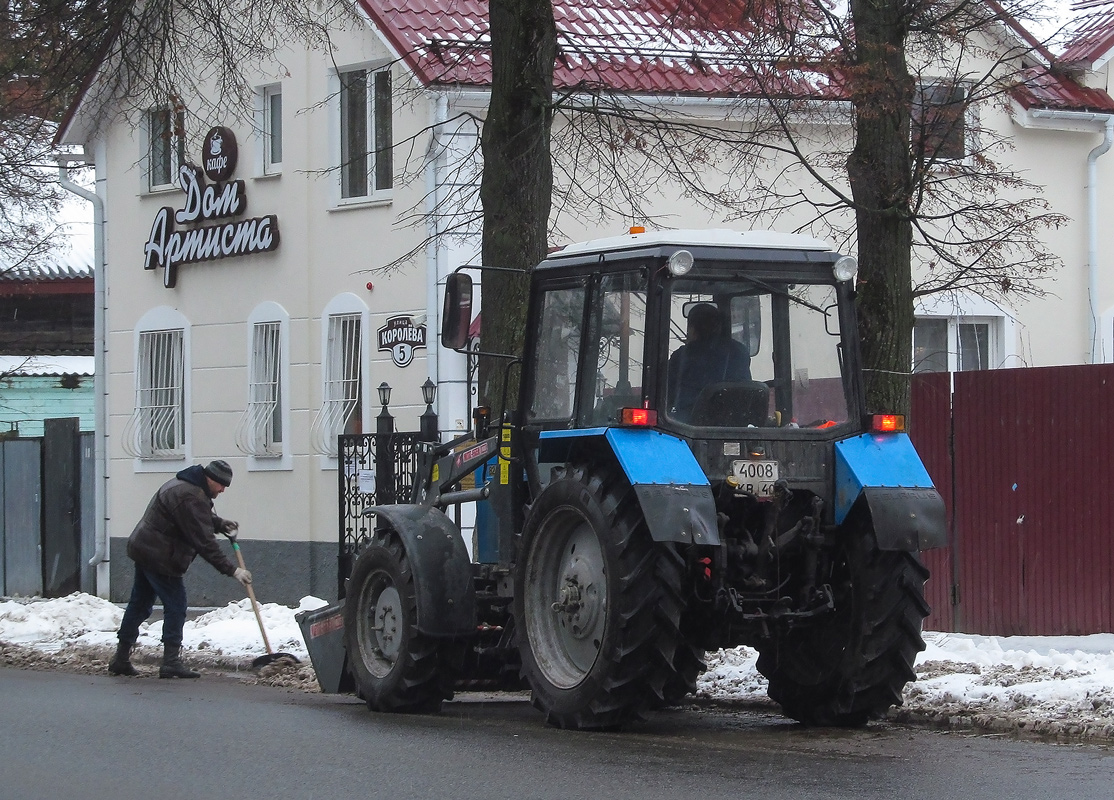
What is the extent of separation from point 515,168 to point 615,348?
423 centimetres

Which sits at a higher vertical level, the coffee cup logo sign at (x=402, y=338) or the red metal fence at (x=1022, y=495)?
the coffee cup logo sign at (x=402, y=338)

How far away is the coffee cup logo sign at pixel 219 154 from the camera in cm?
2094

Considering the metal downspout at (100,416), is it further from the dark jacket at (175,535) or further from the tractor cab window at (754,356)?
the tractor cab window at (754,356)

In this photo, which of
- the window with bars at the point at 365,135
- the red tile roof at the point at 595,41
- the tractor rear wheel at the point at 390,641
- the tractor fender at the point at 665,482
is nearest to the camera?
the tractor fender at the point at 665,482

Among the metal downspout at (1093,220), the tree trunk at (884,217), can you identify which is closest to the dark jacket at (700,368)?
the tree trunk at (884,217)

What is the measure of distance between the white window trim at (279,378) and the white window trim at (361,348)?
50 centimetres

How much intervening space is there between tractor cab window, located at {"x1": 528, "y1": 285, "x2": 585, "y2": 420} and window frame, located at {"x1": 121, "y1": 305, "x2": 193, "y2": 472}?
13.0 metres

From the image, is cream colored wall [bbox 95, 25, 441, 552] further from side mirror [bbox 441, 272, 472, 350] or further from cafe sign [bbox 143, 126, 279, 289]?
side mirror [bbox 441, 272, 472, 350]

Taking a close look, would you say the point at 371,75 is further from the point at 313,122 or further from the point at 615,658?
the point at 615,658

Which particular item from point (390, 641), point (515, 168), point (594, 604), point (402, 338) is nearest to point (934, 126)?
point (515, 168)

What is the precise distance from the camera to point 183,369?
2197cm

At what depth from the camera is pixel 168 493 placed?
13.4 meters

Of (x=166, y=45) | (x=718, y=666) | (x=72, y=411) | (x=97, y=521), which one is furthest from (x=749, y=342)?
(x=72, y=411)

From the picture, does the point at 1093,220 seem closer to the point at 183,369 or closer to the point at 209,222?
the point at 209,222
